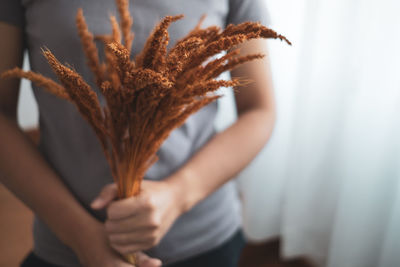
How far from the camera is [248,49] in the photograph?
50 centimetres

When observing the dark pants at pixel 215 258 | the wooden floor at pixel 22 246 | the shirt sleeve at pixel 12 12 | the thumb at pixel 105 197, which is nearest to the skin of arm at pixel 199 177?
the thumb at pixel 105 197

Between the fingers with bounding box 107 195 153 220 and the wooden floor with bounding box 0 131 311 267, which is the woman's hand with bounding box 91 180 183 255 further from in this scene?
the wooden floor with bounding box 0 131 311 267

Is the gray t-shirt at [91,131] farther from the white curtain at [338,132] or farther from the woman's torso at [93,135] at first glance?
the white curtain at [338,132]

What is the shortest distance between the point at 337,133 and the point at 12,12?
1.29 meters

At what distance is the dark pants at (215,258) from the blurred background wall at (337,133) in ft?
1.80

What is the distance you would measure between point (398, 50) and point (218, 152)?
0.75m

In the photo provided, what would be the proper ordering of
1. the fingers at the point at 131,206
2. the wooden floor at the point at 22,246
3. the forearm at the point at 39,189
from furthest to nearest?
the wooden floor at the point at 22,246 → the forearm at the point at 39,189 → the fingers at the point at 131,206

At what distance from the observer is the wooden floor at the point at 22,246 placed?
179cm

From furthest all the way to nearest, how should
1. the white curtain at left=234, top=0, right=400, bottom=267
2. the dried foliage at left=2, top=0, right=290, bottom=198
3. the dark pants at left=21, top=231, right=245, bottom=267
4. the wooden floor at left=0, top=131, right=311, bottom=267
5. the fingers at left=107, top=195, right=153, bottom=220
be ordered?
the wooden floor at left=0, top=131, right=311, bottom=267 → the white curtain at left=234, top=0, right=400, bottom=267 → the dark pants at left=21, top=231, right=245, bottom=267 → the fingers at left=107, top=195, right=153, bottom=220 → the dried foliage at left=2, top=0, right=290, bottom=198

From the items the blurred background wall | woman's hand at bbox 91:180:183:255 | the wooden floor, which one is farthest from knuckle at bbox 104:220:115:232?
the wooden floor

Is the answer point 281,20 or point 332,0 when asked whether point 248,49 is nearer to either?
point 281,20

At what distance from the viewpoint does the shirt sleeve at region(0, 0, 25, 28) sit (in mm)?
583

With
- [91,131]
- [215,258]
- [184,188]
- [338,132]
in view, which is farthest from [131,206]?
[338,132]

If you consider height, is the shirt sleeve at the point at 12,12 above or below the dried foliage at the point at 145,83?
above
